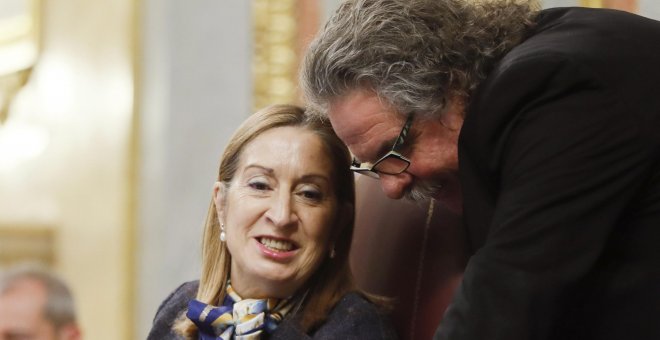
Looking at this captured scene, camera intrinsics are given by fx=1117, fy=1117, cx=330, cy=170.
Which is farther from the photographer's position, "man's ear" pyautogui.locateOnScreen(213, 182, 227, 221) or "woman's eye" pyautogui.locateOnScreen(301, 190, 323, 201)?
"man's ear" pyautogui.locateOnScreen(213, 182, 227, 221)

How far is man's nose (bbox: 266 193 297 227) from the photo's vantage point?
245 centimetres

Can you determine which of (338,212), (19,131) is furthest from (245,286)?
(19,131)

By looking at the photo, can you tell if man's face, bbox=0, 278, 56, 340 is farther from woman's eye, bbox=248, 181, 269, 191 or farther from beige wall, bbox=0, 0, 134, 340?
woman's eye, bbox=248, 181, 269, 191

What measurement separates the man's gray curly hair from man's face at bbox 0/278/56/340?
5.34 ft

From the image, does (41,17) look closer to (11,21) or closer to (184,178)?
(11,21)

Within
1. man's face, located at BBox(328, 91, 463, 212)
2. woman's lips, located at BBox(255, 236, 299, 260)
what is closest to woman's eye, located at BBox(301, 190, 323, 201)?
woman's lips, located at BBox(255, 236, 299, 260)

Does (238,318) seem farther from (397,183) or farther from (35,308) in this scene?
(35,308)

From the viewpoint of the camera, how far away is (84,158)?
4.38 meters

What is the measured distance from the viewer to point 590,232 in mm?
1761

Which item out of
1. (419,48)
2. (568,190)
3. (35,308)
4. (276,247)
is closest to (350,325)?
(276,247)

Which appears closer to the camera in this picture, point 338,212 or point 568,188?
point 568,188

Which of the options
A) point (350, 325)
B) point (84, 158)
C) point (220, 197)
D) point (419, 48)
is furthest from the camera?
point (84, 158)

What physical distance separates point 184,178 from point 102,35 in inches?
30.0

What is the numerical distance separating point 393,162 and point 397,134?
0.21ft
